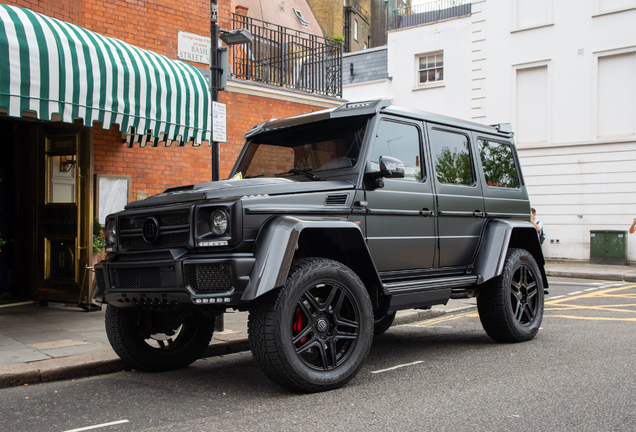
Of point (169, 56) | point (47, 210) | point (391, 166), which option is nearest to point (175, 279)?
point (391, 166)

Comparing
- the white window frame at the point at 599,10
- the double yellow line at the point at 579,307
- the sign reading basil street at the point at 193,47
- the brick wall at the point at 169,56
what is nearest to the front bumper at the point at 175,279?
the double yellow line at the point at 579,307

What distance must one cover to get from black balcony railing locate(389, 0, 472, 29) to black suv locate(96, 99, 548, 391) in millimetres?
18292

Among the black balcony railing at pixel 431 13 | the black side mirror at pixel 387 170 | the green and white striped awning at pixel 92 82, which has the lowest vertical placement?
the black side mirror at pixel 387 170

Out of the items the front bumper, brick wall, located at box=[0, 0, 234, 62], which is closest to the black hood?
the front bumper

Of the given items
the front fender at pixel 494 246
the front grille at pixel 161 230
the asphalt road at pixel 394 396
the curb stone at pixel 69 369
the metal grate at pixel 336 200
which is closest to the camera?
the asphalt road at pixel 394 396

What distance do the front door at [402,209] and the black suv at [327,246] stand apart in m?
0.02

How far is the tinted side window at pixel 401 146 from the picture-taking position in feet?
17.7

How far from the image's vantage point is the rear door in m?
5.96

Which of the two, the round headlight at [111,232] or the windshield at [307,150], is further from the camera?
the windshield at [307,150]

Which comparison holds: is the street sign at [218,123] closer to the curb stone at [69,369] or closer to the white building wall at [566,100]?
the curb stone at [69,369]

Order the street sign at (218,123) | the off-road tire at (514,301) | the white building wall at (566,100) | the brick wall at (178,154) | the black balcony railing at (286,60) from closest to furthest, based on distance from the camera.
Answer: the off-road tire at (514,301)
the street sign at (218,123)
the brick wall at (178,154)
the black balcony railing at (286,60)
the white building wall at (566,100)

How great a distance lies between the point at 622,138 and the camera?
60.2ft

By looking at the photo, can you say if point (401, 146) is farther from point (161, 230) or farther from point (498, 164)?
point (161, 230)

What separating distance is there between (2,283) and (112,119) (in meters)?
3.31
